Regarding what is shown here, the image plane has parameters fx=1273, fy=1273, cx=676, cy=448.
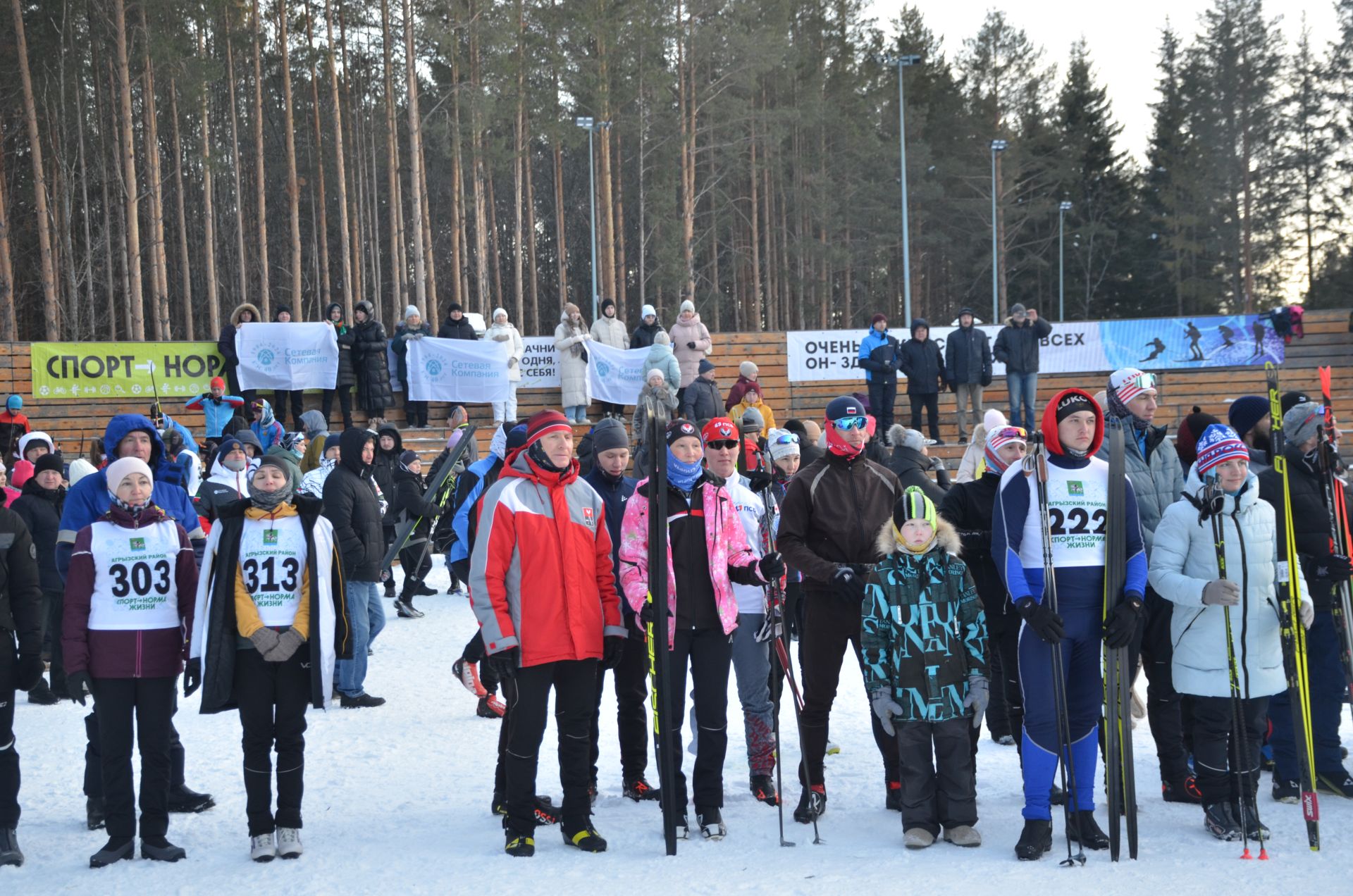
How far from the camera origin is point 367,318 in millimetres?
17656

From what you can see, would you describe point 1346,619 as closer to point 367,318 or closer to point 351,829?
point 351,829

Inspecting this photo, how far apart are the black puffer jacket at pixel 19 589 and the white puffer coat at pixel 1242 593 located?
4.62m

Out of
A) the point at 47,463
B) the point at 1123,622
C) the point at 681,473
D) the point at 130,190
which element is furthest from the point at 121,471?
the point at 130,190

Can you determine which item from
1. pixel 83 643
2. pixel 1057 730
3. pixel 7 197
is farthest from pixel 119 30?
pixel 1057 730

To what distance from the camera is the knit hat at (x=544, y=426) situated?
17.2 feet

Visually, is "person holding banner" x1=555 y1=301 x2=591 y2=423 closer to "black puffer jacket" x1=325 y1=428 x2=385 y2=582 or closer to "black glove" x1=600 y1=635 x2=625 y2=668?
"black puffer jacket" x1=325 y1=428 x2=385 y2=582

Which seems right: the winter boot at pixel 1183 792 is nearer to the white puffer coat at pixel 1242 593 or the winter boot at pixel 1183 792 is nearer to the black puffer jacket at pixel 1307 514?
the white puffer coat at pixel 1242 593

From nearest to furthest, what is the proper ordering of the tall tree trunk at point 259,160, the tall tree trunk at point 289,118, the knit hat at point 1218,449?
the knit hat at point 1218,449, the tall tree trunk at point 289,118, the tall tree trunk at point 259,160

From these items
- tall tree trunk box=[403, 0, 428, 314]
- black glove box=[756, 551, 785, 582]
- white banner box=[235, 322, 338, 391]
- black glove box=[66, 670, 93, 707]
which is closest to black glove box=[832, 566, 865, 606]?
black glove box=[756, 551, 785, 582]

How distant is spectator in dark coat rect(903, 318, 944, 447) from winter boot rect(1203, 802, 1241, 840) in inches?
484

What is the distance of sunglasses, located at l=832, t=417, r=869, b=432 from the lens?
560 cm

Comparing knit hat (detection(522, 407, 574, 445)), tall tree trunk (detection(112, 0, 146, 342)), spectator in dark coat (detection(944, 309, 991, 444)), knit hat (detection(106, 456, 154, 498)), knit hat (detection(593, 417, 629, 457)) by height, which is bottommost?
knit hat (detection(106, 456, 154, 498))

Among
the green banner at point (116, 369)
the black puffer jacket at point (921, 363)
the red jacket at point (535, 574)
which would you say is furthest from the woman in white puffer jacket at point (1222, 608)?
the green banner at point (116, 369)

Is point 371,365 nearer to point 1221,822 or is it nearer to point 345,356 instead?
point 345,356
